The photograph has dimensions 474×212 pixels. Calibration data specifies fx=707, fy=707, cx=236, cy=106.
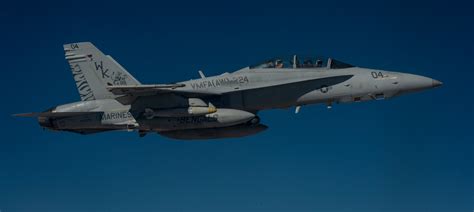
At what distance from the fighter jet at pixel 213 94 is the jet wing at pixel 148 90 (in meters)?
0.04

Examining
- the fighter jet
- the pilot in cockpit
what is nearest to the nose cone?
the fighter jet

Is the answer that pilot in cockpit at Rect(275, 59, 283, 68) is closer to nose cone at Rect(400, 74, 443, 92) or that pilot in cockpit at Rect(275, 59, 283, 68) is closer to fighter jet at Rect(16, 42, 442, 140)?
fighter jet at Rect(16, 42, 442, 140)

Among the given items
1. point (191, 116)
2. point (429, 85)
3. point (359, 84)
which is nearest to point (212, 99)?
point (191, 116)

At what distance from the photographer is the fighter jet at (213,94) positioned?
2548cm

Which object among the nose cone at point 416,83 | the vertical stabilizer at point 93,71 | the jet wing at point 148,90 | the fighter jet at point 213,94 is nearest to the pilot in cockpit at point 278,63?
the fighter jet at point 213,94

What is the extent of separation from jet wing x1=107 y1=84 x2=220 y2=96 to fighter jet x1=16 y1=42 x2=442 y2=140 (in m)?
0.04

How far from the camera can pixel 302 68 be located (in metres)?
26.1

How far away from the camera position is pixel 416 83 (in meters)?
25.1

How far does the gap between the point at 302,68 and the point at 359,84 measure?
218 cm

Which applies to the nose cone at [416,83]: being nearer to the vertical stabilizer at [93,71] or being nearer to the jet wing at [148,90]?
the jet wing at [148,90]

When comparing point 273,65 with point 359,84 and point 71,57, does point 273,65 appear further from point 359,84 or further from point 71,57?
point 71,57

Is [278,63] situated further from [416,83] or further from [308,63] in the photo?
[416,83]

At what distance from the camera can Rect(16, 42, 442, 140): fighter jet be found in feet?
83.6

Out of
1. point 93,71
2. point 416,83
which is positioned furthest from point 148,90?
point 416,83
